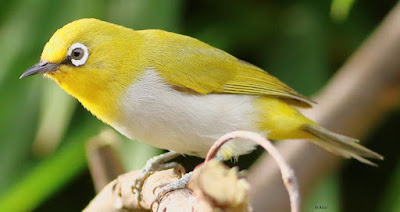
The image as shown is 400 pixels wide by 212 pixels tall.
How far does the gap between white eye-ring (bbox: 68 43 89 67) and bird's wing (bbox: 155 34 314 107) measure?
250mm

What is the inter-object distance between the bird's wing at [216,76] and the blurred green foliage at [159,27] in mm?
749

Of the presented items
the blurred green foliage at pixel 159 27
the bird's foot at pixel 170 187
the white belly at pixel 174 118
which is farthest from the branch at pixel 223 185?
the blurred green foliage at pixel 159 27

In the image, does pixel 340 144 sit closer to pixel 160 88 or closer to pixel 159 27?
pixel 160 88

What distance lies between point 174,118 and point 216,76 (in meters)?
→ 0.31

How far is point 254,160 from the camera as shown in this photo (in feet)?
12.5

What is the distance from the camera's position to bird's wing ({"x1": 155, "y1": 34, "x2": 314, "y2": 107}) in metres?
1.94

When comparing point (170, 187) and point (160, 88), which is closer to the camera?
point (170, 187)

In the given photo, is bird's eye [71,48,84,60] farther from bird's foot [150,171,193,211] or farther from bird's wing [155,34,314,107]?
bird's foot [150,171,193,211]

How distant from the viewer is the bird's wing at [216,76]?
1.94 m

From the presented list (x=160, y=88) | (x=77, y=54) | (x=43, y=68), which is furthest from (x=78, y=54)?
(x=160, y=88)

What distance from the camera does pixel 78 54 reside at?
175cm

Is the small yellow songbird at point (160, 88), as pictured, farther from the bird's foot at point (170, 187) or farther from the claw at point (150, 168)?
the bird's foot at point (170, 187)

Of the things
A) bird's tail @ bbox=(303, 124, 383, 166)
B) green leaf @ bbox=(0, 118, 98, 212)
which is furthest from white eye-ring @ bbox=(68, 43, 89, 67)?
green leaf @ bbox=(0, 118, 98, 212)

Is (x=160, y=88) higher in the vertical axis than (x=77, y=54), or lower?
lower
